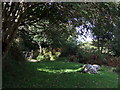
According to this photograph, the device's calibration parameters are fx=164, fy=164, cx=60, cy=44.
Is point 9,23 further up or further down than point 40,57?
further up

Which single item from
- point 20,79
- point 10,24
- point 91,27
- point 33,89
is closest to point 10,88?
point 33,89

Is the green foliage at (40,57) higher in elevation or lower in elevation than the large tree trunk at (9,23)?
lower

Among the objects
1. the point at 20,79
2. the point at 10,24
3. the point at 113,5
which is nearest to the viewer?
the point at 113,5

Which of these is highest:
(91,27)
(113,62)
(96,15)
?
(96,15)

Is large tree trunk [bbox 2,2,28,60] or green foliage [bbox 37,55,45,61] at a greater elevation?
large tree trunk [bbox 2,2,28,60]

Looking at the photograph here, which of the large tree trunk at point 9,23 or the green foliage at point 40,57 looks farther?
the green foliage at point 40,57

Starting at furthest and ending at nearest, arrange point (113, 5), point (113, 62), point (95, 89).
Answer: point (113, 62), point (95, 89), point (113, 5)

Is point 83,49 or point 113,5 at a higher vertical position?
point 113,5

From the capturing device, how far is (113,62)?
13195mm

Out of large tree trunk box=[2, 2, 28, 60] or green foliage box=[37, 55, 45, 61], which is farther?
green foliage box=[37, 55, 45, 61]

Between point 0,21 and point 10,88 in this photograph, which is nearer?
point 0,21

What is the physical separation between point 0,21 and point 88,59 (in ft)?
34.2

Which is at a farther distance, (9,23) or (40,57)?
Answer: (40,57)

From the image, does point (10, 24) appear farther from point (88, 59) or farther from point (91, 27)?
point (88, 59)
